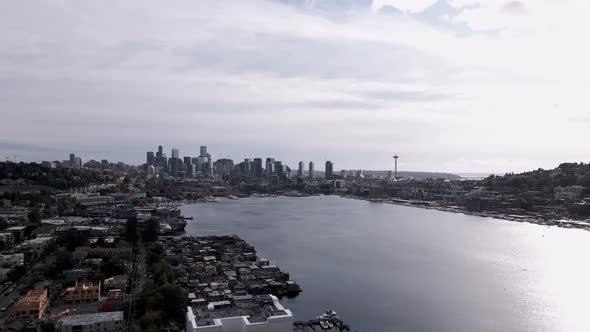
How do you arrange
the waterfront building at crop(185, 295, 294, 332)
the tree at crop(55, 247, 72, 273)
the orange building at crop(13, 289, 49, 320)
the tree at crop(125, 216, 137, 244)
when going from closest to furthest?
1. the waterfront building at crop(185, 295, 294, 332)
2. the orange building at crop(13, 289, 49, 320)
3. the tree at crop(55, 247, 72, 273)
4. the tree at crop(125, 216, 137, 244)

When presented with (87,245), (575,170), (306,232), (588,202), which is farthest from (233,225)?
(575,170)

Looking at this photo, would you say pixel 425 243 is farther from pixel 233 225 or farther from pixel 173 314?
pixel 173 314

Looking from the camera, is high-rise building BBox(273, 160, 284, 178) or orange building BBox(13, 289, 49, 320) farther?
high-rise building BBox(273, 160, 284, 178)

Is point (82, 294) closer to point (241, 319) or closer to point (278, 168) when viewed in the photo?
point (241, 319)

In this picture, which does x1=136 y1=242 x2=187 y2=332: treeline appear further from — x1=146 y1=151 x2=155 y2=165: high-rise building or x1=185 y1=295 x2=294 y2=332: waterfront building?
x1=146 y1=151 x2=155 y2=165: high-rise building

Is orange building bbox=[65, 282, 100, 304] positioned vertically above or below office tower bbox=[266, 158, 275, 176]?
below

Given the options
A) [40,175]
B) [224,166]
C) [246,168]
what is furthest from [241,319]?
[224,166]

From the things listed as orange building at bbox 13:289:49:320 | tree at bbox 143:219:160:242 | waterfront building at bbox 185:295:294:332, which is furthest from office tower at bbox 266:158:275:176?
waterfront building at bbox 185:295:294:332

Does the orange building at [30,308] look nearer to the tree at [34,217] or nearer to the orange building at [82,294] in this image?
the orange building at [82,294]
